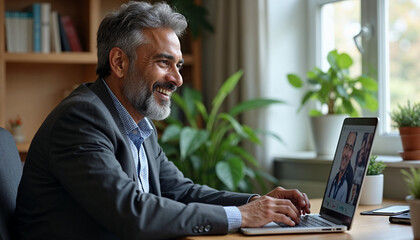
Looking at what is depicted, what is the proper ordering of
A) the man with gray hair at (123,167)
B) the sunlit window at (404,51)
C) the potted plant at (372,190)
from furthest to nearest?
1. the sunlit window at (404,51)
2. the potted plant at (372,190)
3. the man with gray hair at (123,167)

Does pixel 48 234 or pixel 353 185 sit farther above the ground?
pixel 353 185

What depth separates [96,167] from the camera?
1.61 m

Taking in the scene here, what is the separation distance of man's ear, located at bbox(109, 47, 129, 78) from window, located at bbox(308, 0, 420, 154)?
1417mm

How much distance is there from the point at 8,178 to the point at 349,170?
3.40 ft

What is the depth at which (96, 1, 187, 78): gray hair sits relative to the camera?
6.52 ft

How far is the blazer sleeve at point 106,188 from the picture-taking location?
1.57m

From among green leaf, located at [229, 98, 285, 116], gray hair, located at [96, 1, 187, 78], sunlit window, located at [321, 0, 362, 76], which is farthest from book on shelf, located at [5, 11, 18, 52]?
sunlit window, located at [321, 0, 362, 76]

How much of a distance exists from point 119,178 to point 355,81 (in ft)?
5.15

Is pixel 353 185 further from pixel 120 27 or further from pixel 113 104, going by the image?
pixel 120 27

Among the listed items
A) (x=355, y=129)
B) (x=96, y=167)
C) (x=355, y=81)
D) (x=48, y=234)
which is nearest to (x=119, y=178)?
(x=96, y=167)

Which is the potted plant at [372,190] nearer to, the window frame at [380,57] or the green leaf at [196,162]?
the window frame at [380,57]

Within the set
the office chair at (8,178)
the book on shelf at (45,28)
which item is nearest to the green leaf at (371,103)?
the office chair at (8,178)

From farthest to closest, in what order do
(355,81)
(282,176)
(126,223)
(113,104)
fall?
(282,176) → (355,81) → (113,104) → (126,223)

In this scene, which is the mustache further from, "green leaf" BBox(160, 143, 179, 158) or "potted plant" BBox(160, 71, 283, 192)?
"green leaf" BBox(160, 143, 179, 158)
